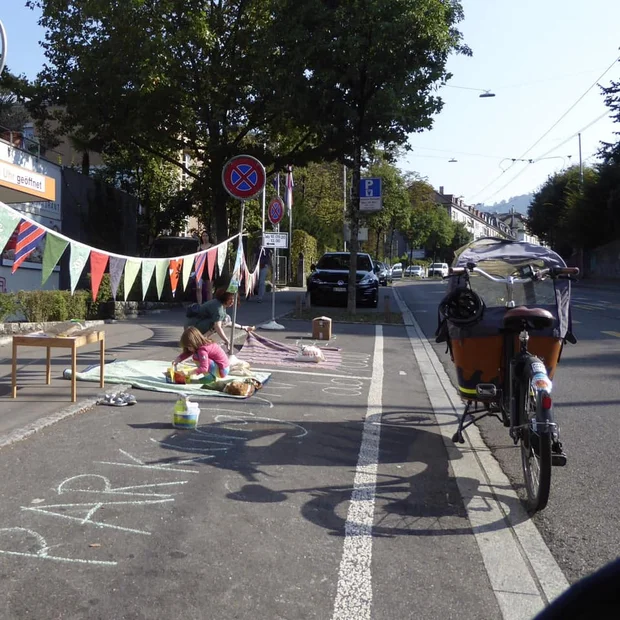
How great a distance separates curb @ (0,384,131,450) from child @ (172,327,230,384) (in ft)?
3.27

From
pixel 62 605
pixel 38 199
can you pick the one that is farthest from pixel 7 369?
pixel 38 199

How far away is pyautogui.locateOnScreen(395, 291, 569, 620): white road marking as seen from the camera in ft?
10.7

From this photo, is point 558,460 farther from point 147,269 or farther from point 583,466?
point 147,269

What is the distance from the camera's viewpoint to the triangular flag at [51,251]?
6.46 meters

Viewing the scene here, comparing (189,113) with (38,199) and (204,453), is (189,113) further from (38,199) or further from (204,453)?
(204,453)

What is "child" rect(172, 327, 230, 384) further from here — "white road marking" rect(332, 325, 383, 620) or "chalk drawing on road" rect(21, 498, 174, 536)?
"chalk drawing on road" rect(21, 498, 174, 536)

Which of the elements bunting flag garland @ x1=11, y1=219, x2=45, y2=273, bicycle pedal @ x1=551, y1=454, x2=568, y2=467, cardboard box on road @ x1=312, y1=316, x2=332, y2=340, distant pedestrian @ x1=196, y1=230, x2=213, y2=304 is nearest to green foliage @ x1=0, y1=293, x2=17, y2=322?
distant pedestrian @ x1=196, y1=230, x2=213, y2=304

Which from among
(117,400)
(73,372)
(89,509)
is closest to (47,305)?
(117,400)

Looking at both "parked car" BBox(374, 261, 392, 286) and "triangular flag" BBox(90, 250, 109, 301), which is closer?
"triangular flag" BBox(90, 250, 109, 301)

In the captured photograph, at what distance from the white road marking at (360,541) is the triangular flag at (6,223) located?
3400 millimetres

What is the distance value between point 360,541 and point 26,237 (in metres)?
4.21

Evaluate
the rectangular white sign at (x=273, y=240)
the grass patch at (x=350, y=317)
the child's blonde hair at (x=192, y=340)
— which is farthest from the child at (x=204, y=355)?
the grass patch at (x=350, y=317)

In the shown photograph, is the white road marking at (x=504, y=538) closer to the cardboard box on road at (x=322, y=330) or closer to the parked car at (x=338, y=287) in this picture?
the cardboard box on road at (x=322, y=330)

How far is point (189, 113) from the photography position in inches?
902
